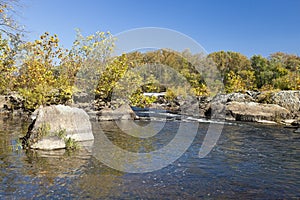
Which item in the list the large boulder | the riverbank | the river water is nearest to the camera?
the river water

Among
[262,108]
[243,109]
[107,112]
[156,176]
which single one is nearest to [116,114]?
[107,112]

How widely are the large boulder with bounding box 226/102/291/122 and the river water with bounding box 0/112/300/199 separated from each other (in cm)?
1372

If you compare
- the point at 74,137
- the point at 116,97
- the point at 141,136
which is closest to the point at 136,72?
the point at 116,97

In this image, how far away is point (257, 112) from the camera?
28.2 m

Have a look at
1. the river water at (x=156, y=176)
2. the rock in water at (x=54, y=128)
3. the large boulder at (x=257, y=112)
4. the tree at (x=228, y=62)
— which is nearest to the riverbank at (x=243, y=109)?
the large boulder at (x=257, y=112)

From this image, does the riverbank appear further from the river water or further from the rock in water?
the river water

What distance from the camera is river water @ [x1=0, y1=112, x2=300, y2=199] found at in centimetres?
784

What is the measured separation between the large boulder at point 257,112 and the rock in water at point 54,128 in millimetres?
19033

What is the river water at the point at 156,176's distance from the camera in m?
7.84

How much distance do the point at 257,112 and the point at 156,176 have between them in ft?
70.3

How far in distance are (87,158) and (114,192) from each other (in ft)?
12.5

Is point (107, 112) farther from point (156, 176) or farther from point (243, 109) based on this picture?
point (156, 176)

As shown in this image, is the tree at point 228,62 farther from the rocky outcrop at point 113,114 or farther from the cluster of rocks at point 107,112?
the rocky outcrop at point 113,114

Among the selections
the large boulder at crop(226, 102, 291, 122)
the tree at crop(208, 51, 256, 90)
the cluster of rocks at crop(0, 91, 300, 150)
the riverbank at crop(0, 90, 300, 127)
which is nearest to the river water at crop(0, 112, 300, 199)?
the cluster of rocks at crop(0, 91, 300, 150)
